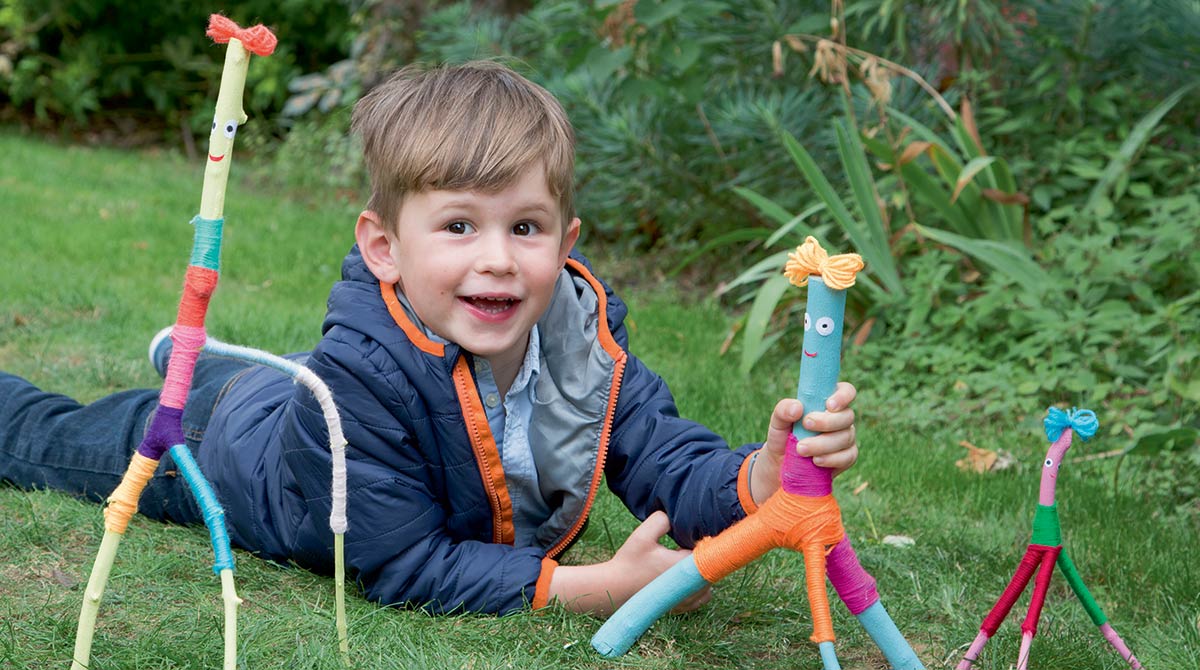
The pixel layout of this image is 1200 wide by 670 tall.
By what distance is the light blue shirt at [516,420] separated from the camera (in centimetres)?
229

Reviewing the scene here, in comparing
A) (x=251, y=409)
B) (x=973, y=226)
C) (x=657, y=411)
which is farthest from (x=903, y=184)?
(x=251, y=409)

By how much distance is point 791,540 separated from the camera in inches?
74.3

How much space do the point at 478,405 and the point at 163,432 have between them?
65 centimetres

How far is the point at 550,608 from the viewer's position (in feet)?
7.24

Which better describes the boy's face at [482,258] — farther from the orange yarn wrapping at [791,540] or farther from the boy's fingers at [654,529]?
the orange yarn wrapping at [791,540]

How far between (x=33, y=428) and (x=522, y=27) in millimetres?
3824

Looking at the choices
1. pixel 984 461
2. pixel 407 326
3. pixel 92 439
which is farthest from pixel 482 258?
pixel 984 461

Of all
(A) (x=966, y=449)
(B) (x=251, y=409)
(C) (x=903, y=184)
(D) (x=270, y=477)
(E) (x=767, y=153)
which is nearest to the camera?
(D) (x=270, y=477)

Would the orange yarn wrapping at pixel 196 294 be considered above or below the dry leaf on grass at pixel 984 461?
above

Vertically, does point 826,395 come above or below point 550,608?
above

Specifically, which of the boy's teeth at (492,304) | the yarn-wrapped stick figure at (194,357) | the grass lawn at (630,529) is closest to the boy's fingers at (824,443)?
the grass lawn at (630,529)

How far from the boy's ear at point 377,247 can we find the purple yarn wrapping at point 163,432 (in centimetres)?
64

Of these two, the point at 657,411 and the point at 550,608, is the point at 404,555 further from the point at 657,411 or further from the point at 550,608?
the point at 657,411

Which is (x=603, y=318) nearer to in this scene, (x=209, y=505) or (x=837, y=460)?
(x=837, y=460)
